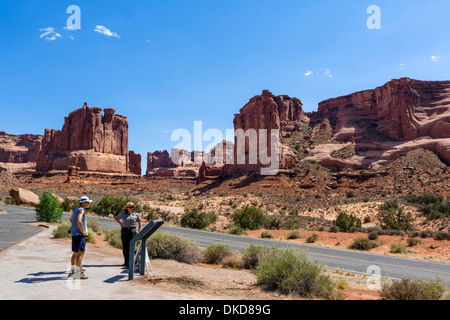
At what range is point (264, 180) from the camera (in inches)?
2335

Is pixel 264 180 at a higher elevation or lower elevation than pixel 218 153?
lower

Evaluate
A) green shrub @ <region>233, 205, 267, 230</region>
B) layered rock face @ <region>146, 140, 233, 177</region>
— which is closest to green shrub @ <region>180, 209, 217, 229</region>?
green shrub @ <region>233, 205, 267, 230</region>

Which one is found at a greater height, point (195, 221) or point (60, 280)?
point (60, 280)

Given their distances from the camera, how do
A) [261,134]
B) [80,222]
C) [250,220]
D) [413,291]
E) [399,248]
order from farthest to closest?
[261,134]
[250,220]
[399,248]
[80,222]
[413,291]

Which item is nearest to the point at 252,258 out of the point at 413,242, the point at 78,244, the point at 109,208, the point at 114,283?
the point at 114,283

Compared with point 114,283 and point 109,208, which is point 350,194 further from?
point 114,283

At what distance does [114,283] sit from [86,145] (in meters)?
99.8

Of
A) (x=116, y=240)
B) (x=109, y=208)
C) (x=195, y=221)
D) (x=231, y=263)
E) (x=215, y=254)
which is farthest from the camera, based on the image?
(x=109, y=208)

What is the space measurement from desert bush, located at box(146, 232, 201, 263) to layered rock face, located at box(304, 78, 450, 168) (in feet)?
186

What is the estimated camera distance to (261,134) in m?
70.7
